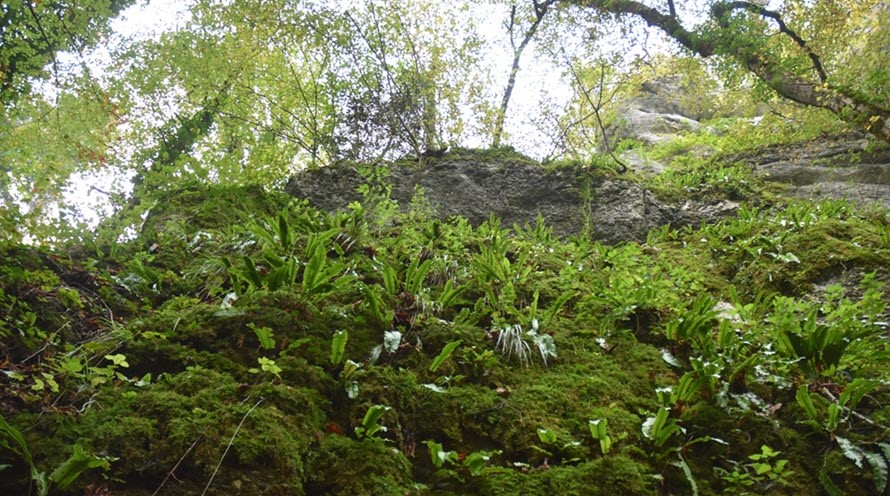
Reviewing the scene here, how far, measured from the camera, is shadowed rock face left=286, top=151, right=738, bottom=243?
7.28 m

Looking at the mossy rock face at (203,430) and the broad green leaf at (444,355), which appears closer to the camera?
the mossy rock face at (203,430)

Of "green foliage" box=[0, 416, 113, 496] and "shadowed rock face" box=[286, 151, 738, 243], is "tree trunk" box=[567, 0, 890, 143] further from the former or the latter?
"green foliage" box=[0, 416, 113, 496]

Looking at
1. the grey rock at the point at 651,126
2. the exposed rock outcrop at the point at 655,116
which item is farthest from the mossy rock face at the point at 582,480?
the grey rock at the point at 651,126

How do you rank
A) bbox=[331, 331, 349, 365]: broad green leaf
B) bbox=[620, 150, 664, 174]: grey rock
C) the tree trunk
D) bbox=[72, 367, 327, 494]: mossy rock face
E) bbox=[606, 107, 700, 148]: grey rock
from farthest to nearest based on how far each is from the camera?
bbox=[606, 107, 700, 148]: grey rock → bbox=[620, 150, 664, 174]: grey rock → the tree trunk → bbox=[331, 331, 349, 365]: broad green leaf → bbox=[72, 367, 327, 494]: mossy rock face

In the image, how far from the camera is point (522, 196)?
304 inches

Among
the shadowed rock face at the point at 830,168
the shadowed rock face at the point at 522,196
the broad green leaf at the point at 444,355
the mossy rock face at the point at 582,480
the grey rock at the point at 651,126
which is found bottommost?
the mossy rock face at the point at 582,480

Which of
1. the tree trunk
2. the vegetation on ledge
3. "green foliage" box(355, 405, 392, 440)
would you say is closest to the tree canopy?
the tree trunk

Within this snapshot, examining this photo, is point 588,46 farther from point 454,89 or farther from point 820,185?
point 820,185

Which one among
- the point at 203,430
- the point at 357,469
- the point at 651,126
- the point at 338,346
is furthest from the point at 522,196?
the point at 651,126

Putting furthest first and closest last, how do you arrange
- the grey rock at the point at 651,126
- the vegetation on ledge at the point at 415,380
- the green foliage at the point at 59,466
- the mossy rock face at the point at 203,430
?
1. the grey rock at the point at 651,126
2. the vegetation on ledge at the point at 415,380
3. the mossy rock face at the point at 203,430
4. the green foliage at the point at 59,466

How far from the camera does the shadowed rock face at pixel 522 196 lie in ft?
23.9

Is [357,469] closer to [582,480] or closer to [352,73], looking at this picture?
[582,480]

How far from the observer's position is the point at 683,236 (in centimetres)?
700

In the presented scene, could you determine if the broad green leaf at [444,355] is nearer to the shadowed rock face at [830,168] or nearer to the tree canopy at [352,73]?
the tree canopy at [352,73]
